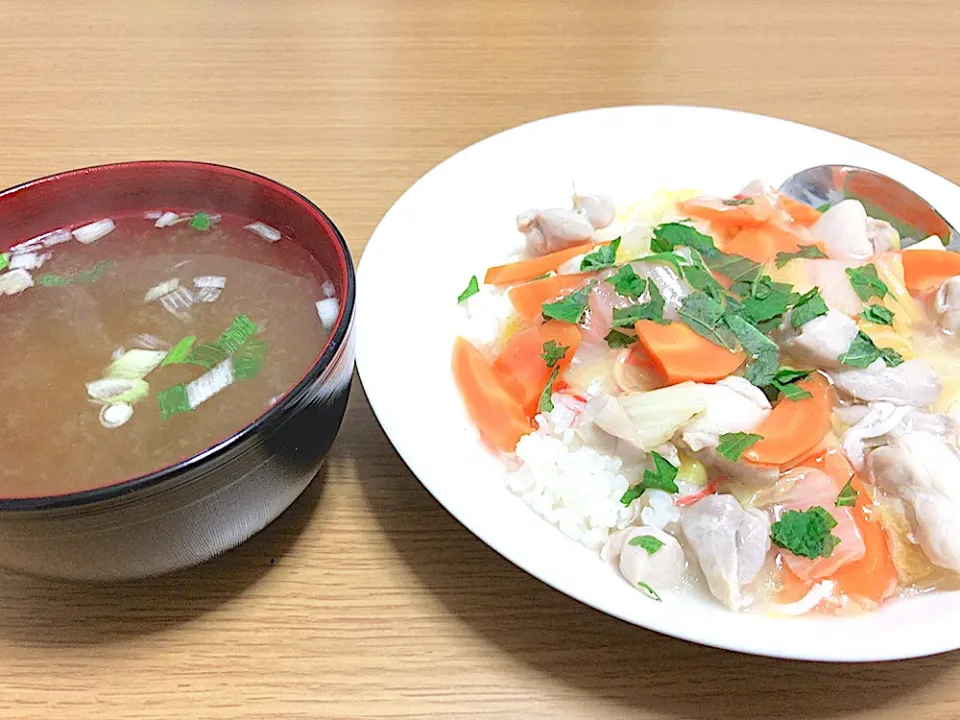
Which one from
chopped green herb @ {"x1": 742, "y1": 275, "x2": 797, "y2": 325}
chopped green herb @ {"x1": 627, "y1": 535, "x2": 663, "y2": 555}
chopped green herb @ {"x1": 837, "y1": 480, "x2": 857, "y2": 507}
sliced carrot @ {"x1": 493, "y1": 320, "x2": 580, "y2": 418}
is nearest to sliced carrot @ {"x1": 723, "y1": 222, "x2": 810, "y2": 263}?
chopped green herb @ {"x1": 742, "y1": 275, "x2": 797, "y2": 325}

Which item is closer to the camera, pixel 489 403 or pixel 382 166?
pixel 489 403

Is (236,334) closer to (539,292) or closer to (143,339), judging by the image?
(143,339)

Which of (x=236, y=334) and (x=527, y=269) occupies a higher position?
(x=236, y=334)

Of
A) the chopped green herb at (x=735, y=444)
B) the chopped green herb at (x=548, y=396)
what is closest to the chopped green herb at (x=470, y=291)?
the chopped green herb at (x=548, y=396)

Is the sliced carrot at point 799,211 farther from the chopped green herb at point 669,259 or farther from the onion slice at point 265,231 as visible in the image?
the onion slice at point 265,231

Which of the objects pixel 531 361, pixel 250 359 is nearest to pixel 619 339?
pixel 531 361

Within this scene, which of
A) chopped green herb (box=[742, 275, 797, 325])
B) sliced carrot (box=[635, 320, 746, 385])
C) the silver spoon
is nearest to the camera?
sliced carrot (box=[635, 320, 746, 385])

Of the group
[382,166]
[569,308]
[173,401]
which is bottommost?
[382,166]

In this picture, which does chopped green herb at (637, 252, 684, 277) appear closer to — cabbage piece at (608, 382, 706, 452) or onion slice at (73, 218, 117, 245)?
cabbage piece at (608, 382, 706, 452)
